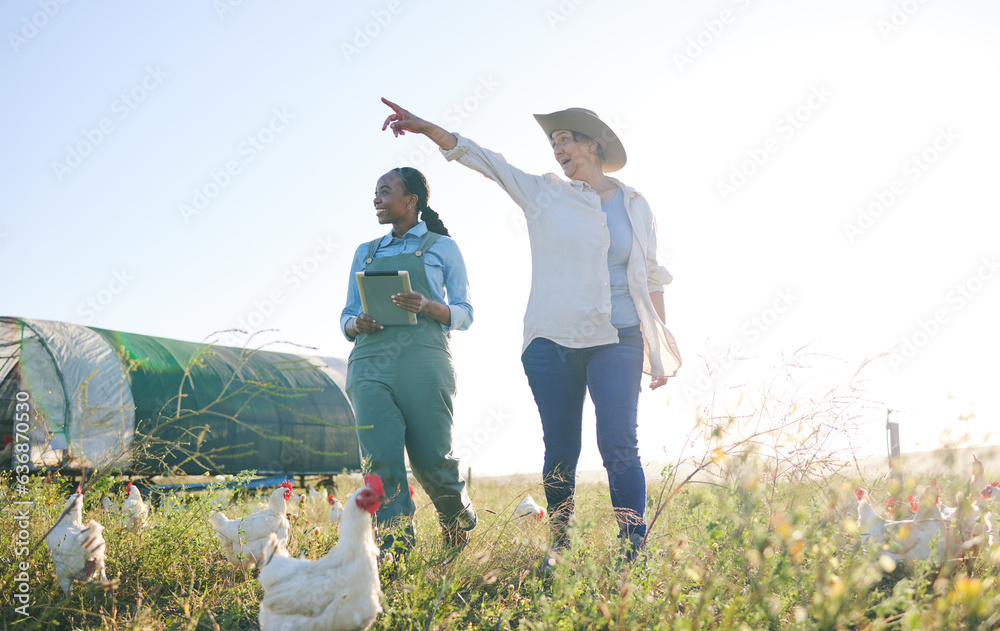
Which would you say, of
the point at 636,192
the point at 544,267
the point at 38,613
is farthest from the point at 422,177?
the point at 38,613

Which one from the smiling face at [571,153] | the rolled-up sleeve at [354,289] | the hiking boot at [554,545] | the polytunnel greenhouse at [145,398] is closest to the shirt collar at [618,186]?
the smiling face at [571,153]

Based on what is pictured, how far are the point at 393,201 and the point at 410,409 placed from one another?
109 centimetres

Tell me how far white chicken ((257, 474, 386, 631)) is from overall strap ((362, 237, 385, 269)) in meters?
Result: 1.56

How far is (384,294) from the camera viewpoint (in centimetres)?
326

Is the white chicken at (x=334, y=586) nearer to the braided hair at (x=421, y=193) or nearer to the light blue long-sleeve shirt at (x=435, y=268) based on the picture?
the light blue long-sleeve shirt at (x=435, y=268)

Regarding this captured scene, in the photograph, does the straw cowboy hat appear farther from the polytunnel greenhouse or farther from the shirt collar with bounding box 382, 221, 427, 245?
the polytunnel greenhouse

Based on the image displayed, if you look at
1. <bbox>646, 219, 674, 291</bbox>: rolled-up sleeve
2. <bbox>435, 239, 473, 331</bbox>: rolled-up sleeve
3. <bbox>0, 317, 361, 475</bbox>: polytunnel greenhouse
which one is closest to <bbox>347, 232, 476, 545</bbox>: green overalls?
<bbox>435, 239, 473, 331</bbox>: rolled-up sleeve

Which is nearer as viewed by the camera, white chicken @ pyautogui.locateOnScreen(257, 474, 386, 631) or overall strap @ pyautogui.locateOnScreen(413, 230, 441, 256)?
white chicken @ pyautogui.locateOnScreen(257, 474, 386, 631)

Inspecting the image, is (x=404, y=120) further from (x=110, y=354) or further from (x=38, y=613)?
(x=110, y=354)

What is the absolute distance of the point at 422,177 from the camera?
375 centimetres

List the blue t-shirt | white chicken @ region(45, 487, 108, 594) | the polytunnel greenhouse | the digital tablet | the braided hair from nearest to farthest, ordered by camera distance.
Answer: white chicken @ region(45, 487, 108, 594) < the digital tablet < the blue t-shirt < the braided hair < the polytunnel greenhouse

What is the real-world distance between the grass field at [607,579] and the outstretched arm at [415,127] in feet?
5.44

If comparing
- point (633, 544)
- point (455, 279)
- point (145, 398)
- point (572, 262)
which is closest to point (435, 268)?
point (455, 279)

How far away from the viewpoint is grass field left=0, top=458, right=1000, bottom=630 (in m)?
1.84
